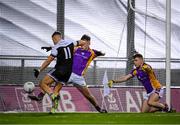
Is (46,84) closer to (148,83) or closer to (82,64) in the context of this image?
(82,64)

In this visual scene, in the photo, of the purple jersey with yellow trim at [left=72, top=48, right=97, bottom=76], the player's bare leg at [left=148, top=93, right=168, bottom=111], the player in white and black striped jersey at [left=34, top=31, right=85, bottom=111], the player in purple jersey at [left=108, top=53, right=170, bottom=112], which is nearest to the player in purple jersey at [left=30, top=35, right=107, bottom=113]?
the purple jersey with yellow trim at [left=72, top=48, right=97, bottom=76]

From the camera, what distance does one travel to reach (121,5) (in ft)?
61.5

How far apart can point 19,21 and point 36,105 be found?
2.30m

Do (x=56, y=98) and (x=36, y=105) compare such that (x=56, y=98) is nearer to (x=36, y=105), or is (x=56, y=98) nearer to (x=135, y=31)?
(x=36, y=105)

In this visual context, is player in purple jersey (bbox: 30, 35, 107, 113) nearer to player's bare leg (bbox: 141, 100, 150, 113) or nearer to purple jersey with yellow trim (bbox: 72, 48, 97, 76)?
purple jersey with yellow trim (bbox: 72, 48, 97, 76)

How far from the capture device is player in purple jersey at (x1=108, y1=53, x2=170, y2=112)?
1652cm

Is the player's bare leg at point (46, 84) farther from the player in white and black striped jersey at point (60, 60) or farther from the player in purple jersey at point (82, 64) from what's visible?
the player in purple jersey at point (82, 64)

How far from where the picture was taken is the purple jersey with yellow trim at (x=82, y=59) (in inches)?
652

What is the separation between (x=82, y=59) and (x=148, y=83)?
1617mm

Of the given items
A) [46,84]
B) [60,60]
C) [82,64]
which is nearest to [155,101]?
[82,64]

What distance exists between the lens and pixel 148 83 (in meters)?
16.8

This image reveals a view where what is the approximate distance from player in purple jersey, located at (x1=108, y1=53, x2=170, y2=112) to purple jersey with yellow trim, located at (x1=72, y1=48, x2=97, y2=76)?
0.84 meters

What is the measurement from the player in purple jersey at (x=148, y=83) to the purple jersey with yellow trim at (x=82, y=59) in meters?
0.84

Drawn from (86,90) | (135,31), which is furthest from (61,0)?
(86,90)
